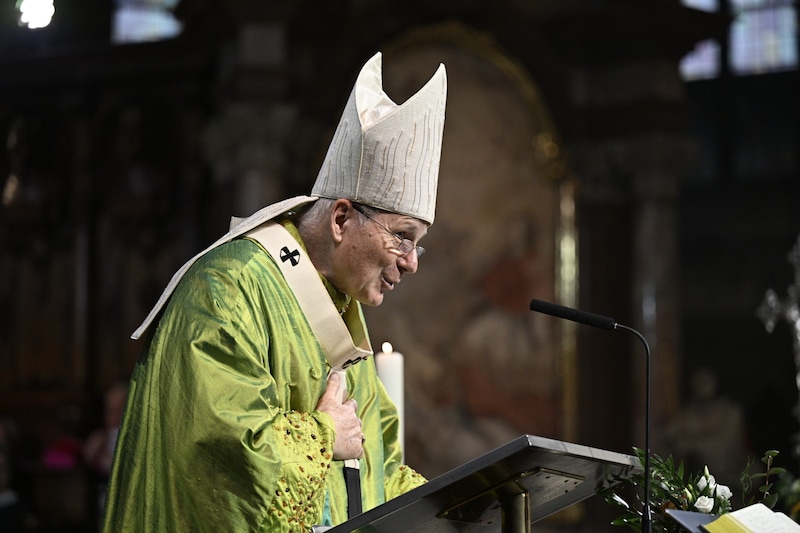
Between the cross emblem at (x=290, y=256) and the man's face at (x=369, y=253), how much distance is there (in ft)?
0.31

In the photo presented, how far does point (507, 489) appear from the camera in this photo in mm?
2549

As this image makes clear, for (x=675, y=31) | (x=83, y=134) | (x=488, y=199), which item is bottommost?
(x=488, y=199)

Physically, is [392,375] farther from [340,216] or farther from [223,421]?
[223,421]

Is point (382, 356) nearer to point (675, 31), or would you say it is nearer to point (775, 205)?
point (675, 31)

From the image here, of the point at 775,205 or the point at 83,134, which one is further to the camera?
the point at 775,205

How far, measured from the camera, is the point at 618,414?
9.91 metres

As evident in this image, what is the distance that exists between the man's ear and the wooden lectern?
77cm

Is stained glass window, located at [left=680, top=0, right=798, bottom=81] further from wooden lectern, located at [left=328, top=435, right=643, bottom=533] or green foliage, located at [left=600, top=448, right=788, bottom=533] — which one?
wooden lectern, located at [left=328, top=435, right=643, bottom=533]

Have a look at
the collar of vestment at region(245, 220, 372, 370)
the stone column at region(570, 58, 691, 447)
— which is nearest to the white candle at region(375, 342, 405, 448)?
the collar of vestment at region(245, 220, 372, 370)

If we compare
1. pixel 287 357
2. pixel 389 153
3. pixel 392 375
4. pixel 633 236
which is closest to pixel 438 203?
pixel 633 236

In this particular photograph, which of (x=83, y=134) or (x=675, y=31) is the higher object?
(x=675, y=31)

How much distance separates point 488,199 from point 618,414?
201 centimetres

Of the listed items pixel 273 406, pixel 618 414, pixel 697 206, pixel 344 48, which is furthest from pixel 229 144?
pixel 273 406

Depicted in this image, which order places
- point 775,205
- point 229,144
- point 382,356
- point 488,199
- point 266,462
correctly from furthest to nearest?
point 775,205 < point 488,199 < point 229,144 < point 382,356 < point 266,462
